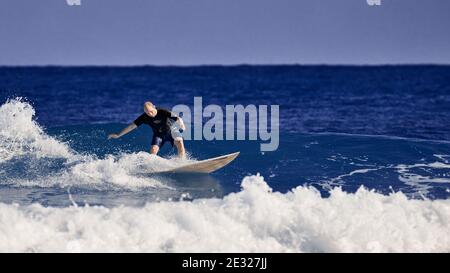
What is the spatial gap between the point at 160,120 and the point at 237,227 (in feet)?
14.0

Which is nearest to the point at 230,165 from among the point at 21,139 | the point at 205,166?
the point at 205,166

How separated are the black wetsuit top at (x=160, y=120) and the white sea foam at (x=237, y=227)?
10.2ft

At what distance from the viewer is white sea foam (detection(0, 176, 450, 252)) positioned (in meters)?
8.50

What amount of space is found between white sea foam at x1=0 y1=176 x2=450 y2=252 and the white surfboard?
2.47 meters

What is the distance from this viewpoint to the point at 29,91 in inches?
1698

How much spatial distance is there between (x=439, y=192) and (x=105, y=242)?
261 inches

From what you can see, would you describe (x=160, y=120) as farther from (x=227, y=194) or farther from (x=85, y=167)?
(x=227, y=194)

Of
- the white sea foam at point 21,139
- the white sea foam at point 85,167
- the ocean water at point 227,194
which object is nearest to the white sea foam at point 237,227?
the ocean water at point 227,194

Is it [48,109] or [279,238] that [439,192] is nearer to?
[279,238]

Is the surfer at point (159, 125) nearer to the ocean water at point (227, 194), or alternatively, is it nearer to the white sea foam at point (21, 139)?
the ocean water at point (227, 194)

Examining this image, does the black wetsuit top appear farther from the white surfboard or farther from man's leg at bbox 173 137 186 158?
the white surfboard

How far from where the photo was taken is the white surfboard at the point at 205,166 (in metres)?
12.2

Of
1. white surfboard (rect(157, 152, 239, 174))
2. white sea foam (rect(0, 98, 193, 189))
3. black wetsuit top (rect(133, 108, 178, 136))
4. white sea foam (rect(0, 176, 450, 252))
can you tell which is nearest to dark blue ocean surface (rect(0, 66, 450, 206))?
white sea foam (rect(0, 98, 193, 189))
